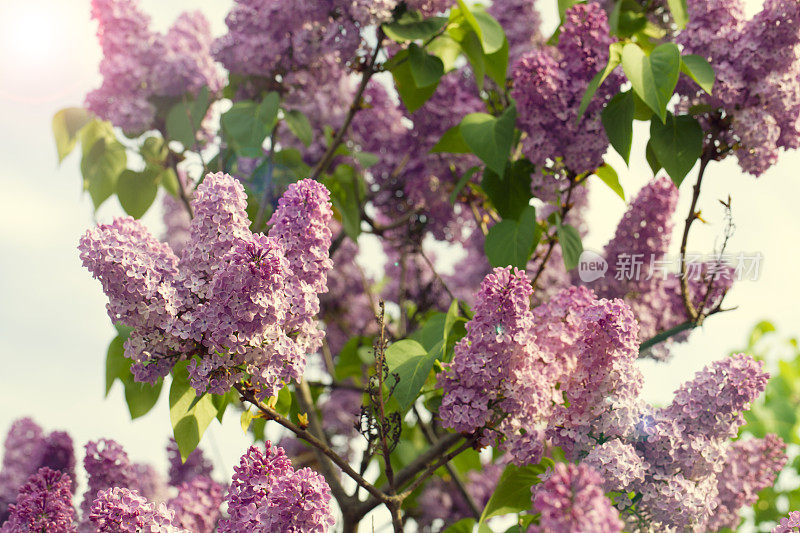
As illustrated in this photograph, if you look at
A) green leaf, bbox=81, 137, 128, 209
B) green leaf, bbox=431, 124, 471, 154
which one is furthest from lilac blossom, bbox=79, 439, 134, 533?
green leaf, bbox=431, 124, 471, 154

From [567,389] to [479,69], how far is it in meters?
1.03

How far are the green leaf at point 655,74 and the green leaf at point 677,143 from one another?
0.18 m

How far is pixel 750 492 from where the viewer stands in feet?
5.89

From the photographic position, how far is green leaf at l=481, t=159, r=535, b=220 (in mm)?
2076

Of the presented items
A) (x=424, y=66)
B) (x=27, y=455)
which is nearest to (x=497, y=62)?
(x=424, y=66)

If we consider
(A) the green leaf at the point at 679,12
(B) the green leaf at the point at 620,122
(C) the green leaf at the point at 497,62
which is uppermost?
(C) the green leaf at the point at 497,62

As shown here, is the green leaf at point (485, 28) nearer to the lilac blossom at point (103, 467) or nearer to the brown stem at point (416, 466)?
the brown stem at point (416, 466)

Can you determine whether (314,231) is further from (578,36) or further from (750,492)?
(750,492)

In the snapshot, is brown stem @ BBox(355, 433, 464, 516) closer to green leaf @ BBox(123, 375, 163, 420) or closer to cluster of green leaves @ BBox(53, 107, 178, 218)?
green leaf @ BBox(123, 375, 163, 420)

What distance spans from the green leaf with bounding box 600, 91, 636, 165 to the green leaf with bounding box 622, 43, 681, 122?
0.14m

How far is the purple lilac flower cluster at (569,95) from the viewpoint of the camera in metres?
1.93

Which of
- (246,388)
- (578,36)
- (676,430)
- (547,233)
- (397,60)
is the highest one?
(397,60)

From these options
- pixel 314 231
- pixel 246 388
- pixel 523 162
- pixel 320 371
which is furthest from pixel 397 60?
pixel 320 371

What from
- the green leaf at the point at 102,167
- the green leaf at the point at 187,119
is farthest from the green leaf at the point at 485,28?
the green leaf at the point at 102,167
